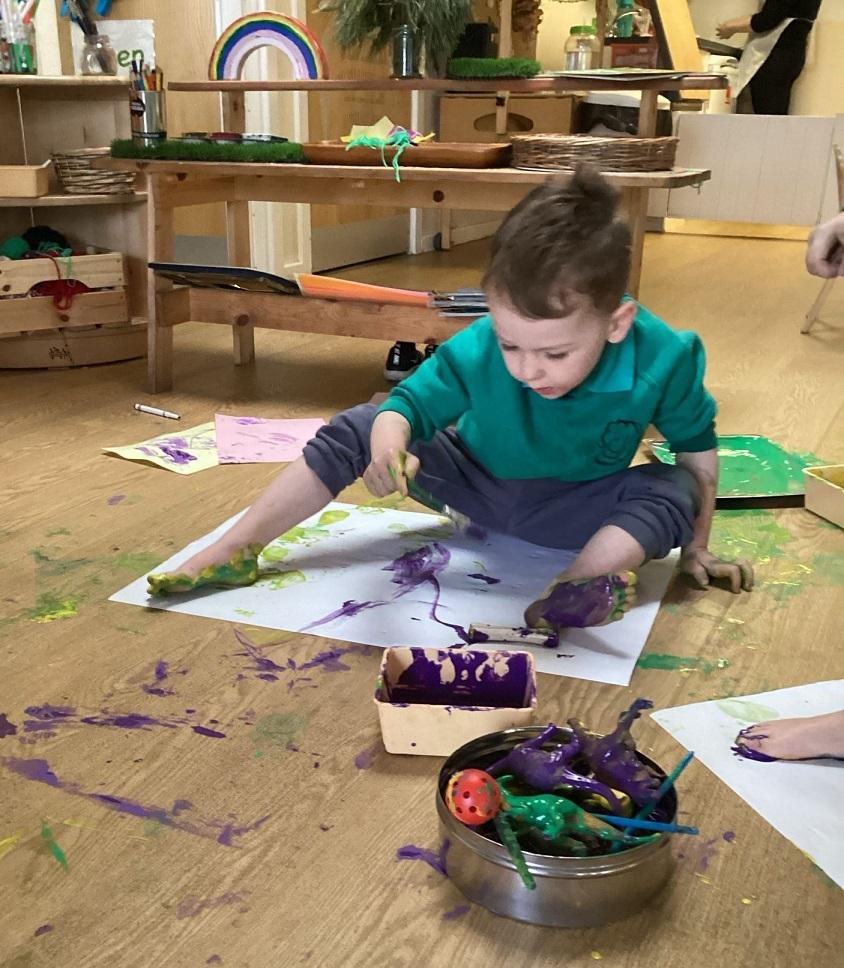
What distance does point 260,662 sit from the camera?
3.53ft

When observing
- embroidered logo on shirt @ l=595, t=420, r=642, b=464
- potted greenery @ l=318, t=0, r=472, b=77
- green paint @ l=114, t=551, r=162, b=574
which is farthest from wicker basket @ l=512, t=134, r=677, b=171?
green paint @ l=114, t=551, r=162, b=574

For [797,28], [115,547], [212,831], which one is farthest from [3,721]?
[797,28]

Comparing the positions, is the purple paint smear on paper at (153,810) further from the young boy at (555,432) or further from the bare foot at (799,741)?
the bare foot at (799,741)

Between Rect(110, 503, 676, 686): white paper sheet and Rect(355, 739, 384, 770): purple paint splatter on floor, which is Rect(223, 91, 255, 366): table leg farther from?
Rect(355, 739, 384, 770): purple paint splatter on floor

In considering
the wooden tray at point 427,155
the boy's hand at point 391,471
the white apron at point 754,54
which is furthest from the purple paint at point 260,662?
the white apron at point 754,54

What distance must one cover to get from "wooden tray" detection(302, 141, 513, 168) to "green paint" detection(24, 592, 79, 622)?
106cm

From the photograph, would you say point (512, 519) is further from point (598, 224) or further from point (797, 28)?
point (797, 28)

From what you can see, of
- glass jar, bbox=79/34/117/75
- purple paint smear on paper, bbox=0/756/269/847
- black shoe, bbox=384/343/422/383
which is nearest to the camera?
purple paint smear on paper, bbox=0/756/269/847

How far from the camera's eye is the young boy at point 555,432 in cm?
106

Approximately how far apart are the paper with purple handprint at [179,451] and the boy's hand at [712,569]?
0.78m

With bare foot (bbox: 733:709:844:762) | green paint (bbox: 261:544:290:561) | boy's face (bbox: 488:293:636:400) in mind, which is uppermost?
boy's face (bbox: 488:293:636:400)

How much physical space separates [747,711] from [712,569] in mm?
319

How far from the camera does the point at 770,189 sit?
4.84 metres

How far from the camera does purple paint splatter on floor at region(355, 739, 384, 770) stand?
0.92 metres
